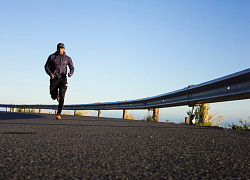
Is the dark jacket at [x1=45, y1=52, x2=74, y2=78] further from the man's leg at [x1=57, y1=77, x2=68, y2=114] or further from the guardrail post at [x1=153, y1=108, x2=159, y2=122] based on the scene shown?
the guardrail post at [x1=153, y1=108, x2=159, y2=122]

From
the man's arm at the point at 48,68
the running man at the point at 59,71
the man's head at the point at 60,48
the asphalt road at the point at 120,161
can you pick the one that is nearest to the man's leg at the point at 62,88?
the running man at the point at 59,71

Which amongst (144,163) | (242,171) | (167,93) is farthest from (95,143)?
(167,93)

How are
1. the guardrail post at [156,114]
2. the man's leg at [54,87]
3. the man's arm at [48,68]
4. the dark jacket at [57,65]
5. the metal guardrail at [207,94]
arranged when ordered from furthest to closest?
the guardrail post at [156,114]
the man's leg at [54,87]
the dark jacket at [57,65]
the man's arm at [48,68]
the metal guardrail at [207,94]

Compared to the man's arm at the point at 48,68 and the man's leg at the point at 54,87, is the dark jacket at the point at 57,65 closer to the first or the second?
the man's arm at the point at 48,68

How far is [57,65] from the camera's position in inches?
378

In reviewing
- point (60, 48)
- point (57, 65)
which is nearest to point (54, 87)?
point (57, 65)

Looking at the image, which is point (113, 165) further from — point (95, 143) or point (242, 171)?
point (95, 143)

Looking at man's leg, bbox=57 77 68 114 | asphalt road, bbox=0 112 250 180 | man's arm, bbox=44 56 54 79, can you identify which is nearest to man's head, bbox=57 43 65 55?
man's arm, bbox=44 56 54 79

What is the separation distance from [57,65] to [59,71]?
8.3 inches

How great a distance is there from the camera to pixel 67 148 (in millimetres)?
3090

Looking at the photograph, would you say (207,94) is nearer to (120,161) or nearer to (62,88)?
(62,88)

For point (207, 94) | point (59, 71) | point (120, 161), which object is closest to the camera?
point (120, 161)

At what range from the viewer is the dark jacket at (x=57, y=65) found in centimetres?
960

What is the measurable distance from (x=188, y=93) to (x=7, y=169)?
6972 mm
